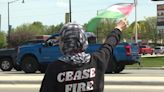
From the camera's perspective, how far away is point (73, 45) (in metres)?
3.60

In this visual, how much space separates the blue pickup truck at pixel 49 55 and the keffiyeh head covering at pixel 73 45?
15840 millimetres

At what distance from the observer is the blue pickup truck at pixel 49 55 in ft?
66.1

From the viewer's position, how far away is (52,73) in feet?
11.7

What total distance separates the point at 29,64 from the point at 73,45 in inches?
710

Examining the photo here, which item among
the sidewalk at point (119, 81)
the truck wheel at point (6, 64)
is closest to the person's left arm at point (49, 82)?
the sidewalk at point (119, 81)

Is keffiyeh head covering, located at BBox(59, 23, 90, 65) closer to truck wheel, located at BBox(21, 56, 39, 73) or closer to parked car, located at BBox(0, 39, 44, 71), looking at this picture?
truck wheel, located at BBox(21, 56, 39, 73)

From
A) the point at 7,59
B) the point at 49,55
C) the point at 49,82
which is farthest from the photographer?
the point at 7,59

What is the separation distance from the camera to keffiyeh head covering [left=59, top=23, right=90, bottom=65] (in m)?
3.60

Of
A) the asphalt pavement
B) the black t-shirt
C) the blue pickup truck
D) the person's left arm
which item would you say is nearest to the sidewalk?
the asphalt pavement

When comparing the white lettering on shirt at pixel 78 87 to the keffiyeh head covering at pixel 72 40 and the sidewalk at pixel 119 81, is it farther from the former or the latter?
the sidewalk at pixel 119 81

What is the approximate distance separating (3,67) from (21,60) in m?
3.40

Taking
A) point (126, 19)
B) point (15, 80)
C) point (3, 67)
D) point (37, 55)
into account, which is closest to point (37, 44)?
point (37, 55)

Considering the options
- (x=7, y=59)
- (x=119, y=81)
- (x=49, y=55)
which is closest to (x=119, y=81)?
(x=119, y=81)

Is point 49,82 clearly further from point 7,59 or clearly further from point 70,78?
point 7,59
